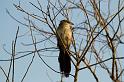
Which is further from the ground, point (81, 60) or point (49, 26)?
point (49, 26)

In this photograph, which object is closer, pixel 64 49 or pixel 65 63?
pixel 64 49

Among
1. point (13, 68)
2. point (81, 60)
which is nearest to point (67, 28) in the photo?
point (81, 60)

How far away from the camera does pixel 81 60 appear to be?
3.08m

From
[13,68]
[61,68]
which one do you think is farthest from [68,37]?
[13,68]

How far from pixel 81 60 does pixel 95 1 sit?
0.75 m

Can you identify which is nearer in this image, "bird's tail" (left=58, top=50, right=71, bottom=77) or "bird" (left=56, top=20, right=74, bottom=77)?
"bird" (left=56, top=20, right=74, bottom=77)

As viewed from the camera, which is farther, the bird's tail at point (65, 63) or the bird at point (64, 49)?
the bird's tail at point (65, 63)

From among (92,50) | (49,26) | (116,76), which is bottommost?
(116,76)

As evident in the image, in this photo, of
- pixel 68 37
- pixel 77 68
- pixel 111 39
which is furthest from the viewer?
pixel 68 37

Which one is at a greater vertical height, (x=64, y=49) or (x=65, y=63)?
(x=64, y=49)

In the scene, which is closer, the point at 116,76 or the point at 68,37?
the point at 116,76

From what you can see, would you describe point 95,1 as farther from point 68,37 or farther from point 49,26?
point 68,37

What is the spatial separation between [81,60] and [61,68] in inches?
31.1

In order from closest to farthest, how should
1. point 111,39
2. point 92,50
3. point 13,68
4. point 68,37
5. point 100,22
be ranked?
point 13,68, point 111,39, point 100,22, point 92,50, point 68,37
